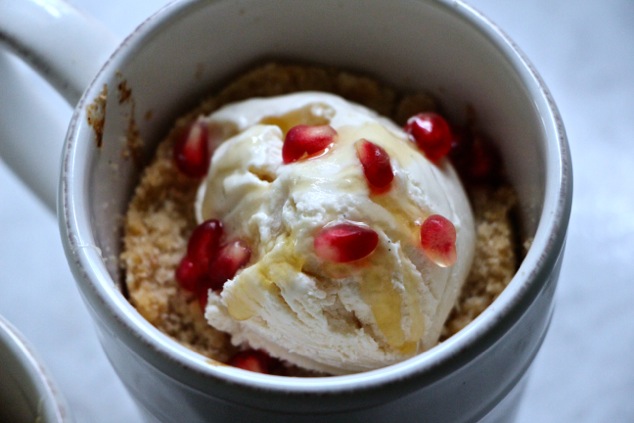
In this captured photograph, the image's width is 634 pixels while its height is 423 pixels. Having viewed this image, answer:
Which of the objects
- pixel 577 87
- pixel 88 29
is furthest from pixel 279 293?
pixel 577 87

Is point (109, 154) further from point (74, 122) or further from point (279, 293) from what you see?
point (279, 293)

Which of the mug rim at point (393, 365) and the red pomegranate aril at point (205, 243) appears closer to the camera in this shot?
the mug rim at point (393, 365)

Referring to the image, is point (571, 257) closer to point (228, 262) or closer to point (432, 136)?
point (432, 136)

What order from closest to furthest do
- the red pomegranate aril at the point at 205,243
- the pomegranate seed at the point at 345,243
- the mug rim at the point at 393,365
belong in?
the mug rim at the point at 393,365, the pomegranate seed at the point at 345,243, the red pomegranate aril at the point at 205,243

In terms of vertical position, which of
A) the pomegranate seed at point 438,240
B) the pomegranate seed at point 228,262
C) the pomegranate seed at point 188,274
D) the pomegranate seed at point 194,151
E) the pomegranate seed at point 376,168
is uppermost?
the pomegranate seed at point 376,168

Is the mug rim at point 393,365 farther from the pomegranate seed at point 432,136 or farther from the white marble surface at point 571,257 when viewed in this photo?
the white marble surface at point 571,257

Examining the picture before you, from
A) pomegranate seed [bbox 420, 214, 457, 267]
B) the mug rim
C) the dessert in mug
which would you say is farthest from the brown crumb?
pomegranate seed [bbox 420, 214, 457, 267]

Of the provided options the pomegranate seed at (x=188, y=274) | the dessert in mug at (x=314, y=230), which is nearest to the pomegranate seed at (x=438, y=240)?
the dessert in mug at (x=314, y=230)

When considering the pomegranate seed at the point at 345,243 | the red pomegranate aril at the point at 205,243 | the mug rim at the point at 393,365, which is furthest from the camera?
the red pomegranate aril at the point at 205,243

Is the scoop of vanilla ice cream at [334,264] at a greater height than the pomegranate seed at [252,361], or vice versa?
the scoop of vanilla ice cream at [334,264]
